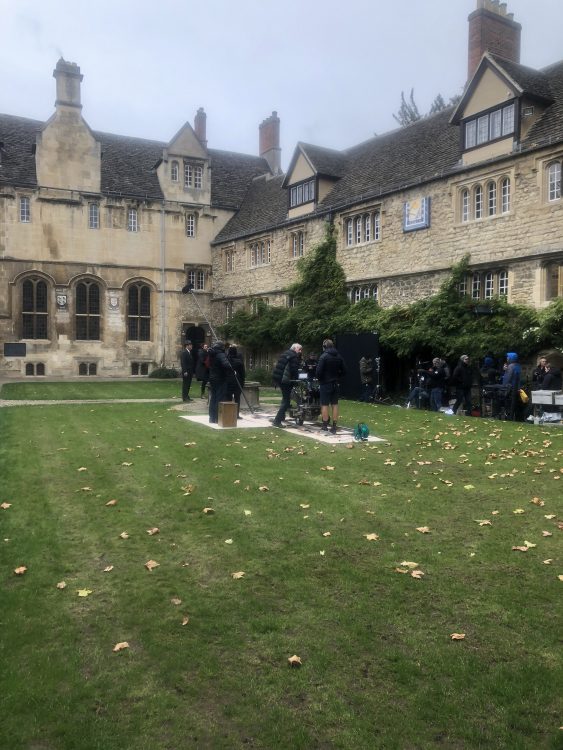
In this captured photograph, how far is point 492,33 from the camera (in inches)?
931

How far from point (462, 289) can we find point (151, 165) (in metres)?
23.4

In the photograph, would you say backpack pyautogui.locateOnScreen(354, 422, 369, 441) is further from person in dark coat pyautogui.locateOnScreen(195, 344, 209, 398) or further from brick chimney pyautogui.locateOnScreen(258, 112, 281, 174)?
brick chimney pyautogui.locateOnScreen(258, 112, 281, 174)

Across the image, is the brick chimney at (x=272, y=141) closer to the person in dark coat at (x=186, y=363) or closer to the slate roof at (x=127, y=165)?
the slate roof at (x=127, y=165)

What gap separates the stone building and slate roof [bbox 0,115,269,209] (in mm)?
105

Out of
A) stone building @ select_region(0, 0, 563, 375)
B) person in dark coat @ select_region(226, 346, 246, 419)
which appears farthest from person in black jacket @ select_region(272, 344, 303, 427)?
stone building @ select_region(0, 0, 563, 375)

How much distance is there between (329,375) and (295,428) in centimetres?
167

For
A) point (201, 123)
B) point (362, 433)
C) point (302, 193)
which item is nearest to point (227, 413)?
point (362, 433)

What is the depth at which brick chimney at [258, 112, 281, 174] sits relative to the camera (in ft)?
139

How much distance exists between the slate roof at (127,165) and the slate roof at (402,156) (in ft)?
15.5

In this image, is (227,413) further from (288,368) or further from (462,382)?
(462,382)

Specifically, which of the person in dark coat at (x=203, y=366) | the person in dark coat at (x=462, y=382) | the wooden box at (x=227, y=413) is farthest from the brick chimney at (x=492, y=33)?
the wooden box at (x=227, y=413)

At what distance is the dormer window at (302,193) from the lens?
30.0 m

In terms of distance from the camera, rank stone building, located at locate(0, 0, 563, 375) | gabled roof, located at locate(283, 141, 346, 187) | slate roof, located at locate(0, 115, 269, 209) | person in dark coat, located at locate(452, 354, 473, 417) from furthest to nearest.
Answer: slate roof, located at locate(0, 115, 269, 209) < gabled roof, located at locate(283, 141, 346, 187) < stone building, located at locate(0, 0, 563, 375) < person in dark coat, located at locate(452, 354, 473, 417)

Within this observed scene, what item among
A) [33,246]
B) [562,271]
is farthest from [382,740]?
[33,246]
